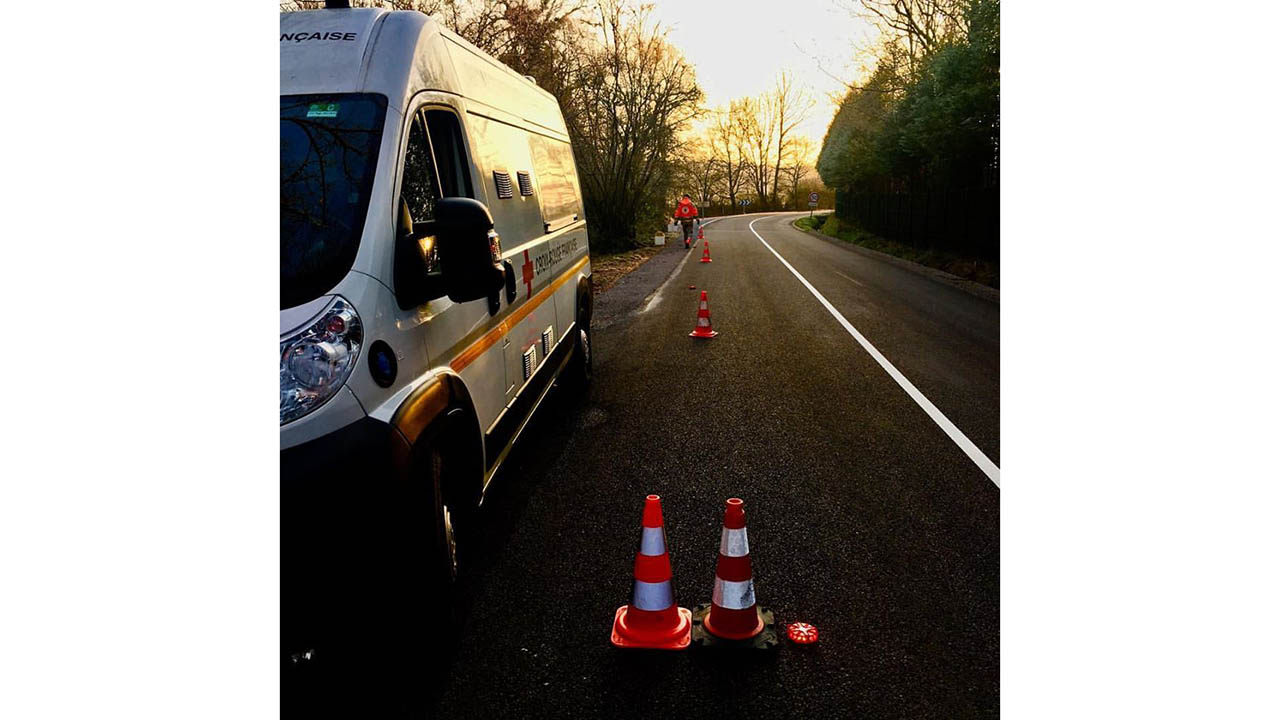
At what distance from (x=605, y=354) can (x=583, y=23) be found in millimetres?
18384

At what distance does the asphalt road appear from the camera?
3.18 metres

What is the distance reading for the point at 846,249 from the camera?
32406 mm

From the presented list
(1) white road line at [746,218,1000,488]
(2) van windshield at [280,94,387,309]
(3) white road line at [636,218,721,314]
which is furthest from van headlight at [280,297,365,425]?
(3) white road line at [636,218,721,314]

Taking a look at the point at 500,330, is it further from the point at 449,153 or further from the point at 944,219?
the point at 944,219

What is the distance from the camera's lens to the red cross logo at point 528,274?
202 inches

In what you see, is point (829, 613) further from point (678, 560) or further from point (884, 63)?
point (884, 63)

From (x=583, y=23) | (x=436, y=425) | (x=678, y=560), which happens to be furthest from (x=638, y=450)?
(x=583, y=23)

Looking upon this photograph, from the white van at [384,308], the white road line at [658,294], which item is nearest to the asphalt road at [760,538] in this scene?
the white van at [384,308]

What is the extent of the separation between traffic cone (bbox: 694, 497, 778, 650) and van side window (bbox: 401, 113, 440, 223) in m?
1.81

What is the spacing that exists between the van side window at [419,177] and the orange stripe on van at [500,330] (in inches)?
24.8

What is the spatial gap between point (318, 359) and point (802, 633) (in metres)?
2.13

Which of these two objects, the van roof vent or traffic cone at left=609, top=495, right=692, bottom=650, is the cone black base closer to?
traffic cone at left=609, top=495, right=692, bottom=650

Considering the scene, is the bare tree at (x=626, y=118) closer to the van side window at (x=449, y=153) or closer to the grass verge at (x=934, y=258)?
the grass verge at (x=934, y=258)

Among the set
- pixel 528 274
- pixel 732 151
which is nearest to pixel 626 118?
pixel 528 274
